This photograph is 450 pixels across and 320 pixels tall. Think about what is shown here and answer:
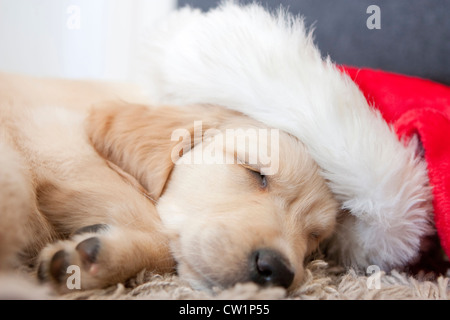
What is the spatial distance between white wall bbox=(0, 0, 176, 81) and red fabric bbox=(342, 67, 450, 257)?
837 millimetres

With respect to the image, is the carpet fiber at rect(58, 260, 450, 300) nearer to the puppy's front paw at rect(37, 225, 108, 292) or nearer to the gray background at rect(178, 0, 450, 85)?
the puppy's front paw at rect(37, 225, 108, 292)

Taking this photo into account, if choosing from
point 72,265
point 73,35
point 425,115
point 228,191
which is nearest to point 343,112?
point 425,115

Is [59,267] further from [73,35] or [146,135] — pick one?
[73,35]

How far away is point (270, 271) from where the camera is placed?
922mm

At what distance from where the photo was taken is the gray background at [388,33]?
5.77 feet

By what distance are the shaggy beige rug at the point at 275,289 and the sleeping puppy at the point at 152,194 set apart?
3 cm

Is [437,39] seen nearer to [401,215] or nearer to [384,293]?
[401,215]

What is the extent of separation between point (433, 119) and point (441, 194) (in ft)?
0.66

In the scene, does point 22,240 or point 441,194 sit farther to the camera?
point 441,194

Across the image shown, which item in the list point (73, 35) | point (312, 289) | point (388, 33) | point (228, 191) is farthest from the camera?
point (73, 35)

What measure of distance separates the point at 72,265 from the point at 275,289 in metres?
0.39

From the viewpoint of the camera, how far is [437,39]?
1.76m
